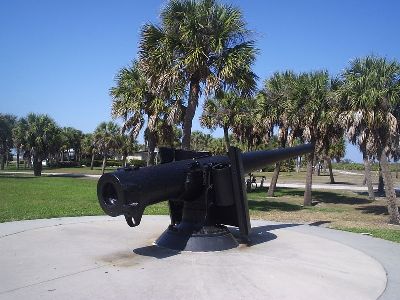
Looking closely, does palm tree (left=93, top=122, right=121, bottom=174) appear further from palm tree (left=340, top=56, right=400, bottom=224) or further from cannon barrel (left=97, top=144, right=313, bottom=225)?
cannon barrel (left=97, top=144, right=313, bottom=225)

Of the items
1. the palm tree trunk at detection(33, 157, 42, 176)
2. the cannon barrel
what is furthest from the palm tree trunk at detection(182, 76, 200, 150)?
the palm tree trunk at detection(33, 157, 42, 176)

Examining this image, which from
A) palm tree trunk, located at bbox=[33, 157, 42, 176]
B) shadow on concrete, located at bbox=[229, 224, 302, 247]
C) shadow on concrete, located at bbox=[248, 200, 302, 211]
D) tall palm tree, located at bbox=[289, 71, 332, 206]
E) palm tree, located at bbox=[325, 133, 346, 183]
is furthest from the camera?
Answer: palm tree trunk, located at bbox=[33, 157, 42, 176]

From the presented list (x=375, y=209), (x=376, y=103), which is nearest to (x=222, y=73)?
(x=376, y=103)

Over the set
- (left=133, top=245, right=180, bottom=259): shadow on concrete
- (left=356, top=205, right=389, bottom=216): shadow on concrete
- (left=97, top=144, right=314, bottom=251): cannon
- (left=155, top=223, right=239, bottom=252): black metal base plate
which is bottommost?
(left=356, top=205, right=389, bottom=216): shadow on concrete

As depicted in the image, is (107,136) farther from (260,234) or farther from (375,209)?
(260,234)

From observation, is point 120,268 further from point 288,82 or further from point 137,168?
point 288,82

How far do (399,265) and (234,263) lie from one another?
2.79m

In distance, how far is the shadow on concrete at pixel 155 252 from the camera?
7.23 meters

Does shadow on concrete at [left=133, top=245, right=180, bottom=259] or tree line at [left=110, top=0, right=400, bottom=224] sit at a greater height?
tree line at [left=110, top=0, right=400, bottom=224]

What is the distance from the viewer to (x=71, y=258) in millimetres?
6953

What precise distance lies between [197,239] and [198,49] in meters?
7.79

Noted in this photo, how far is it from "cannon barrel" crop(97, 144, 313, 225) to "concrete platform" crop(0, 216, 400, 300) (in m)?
0.92

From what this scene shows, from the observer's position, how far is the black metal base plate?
24.7 feet

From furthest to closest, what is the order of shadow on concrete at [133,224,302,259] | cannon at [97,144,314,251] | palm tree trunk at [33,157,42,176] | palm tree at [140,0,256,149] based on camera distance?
palm tree trunk at [33,157,42,176] → palm tree at [140,0,256,149] → shadow on concrete at [133,224,302,259] → cannon at [97,144,314,251]
